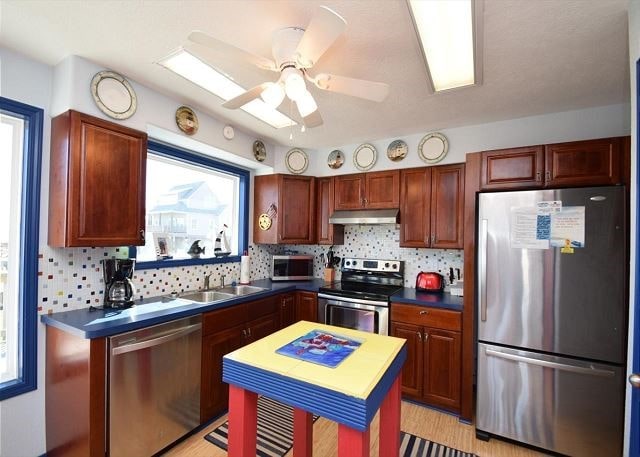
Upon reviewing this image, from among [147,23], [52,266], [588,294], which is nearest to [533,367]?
[588,294]

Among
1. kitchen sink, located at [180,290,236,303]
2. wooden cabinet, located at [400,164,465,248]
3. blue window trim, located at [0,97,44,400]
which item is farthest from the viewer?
wooden cabinet, located at [400,164,465,248]

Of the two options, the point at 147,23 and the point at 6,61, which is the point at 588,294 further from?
the point at 6,61

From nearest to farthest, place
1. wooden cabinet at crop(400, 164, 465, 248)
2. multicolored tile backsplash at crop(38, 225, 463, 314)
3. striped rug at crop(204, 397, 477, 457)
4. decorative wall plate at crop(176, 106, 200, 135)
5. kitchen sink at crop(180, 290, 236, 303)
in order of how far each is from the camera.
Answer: multicolored tile backsplash at crop(38, 225, 463, 314) < striped rug at crop(204, 397, 477, 457) < decorative wall plate at crop(176, 106, 200, 135) < kitchen sink at crop(180, 290, 236, 303) < wooden cabinet at crop(400, 164, 465, 248)

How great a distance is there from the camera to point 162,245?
2.54 meters

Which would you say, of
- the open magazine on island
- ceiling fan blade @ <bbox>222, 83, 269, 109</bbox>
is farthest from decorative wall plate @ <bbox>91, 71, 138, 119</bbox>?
the open magazine on island

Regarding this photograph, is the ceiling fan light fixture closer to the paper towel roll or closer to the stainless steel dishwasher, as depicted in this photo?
the stainless steel dishwasher

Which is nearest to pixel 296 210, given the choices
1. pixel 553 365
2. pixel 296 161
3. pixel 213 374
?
pixel 296 161

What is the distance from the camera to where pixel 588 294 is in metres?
1.80

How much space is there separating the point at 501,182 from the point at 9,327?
3384mm

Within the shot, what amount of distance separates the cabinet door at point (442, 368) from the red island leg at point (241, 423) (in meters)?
1.65

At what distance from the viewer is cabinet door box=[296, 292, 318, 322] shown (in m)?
2.97

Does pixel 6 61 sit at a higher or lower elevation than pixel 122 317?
higher

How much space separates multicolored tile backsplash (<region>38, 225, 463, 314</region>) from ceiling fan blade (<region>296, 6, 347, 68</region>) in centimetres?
192

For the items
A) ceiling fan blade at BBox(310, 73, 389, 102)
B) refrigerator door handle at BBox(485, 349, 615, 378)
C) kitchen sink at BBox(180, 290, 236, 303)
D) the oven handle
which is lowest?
refrigerator door handle at BBox(485, 349, 615, 378)
